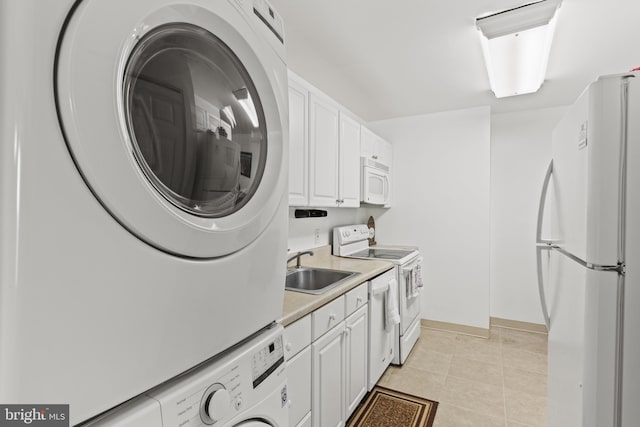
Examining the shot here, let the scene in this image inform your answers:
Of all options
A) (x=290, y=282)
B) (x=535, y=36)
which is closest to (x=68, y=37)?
(x=290, y=282)

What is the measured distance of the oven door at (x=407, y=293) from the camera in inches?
104

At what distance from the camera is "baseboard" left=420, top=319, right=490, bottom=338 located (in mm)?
3242

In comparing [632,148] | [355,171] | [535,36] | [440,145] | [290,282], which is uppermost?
[535,36]

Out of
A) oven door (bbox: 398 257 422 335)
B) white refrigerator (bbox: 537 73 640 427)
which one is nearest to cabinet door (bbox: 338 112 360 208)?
oven door (bbox: 398 257 422 335)

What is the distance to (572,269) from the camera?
115cm

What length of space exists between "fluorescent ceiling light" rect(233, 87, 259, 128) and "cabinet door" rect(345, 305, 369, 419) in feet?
4.57

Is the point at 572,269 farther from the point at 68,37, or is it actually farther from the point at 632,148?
the point at 68,37

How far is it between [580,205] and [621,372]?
1.76 feet

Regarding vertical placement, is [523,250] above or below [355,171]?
below

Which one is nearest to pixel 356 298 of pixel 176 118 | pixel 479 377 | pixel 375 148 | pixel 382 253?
pixel 382 253

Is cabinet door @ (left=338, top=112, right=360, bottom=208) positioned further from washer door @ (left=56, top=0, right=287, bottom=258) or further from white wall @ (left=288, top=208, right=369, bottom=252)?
washer door @ (left=56, top=0, right=287, bottom=258)

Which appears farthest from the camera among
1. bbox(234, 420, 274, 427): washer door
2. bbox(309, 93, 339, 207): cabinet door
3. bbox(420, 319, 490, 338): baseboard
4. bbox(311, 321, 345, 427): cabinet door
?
bbox(420, 319, 490, 338): baseboard

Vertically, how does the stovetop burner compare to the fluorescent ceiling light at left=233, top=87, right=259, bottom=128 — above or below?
below

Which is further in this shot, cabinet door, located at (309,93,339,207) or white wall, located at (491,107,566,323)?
white wall, located at (491,107,566,323)
